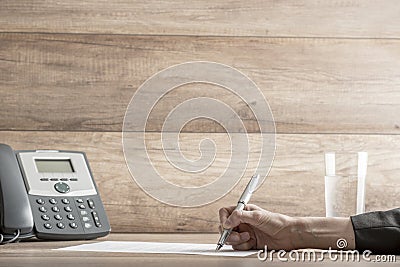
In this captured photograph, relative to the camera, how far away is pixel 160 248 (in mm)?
1335

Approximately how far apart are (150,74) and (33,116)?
0.30 metres

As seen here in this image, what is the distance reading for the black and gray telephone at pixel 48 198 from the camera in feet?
4.74

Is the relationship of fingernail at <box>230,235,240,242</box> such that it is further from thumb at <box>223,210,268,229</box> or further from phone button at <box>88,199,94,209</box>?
phone button at <box>88,199,94,209</box>

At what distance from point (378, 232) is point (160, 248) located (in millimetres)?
378

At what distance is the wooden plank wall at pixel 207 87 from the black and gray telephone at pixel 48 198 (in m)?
0.19

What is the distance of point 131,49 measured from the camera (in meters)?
1.83

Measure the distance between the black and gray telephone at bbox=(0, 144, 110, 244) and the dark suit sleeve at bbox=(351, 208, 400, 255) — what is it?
54 centimetres

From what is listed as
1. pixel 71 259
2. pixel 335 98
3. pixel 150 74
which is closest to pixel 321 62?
pixel 335 98

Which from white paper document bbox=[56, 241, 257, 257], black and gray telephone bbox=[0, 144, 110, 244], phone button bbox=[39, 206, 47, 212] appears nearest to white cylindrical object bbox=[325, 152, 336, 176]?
white paper document bbox=[56, 241, 257, 257]

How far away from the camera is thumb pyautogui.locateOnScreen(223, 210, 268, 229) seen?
4.24 ft

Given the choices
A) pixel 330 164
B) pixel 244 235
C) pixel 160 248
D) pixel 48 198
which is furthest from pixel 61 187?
pixel 330 164

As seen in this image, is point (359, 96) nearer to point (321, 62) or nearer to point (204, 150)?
point (321, 62)

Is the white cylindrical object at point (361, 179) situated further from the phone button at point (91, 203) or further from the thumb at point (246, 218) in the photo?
the phone button at point (91, 203)

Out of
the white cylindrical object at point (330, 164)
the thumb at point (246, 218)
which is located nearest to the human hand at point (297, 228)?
the thumb at point (246, 218)
